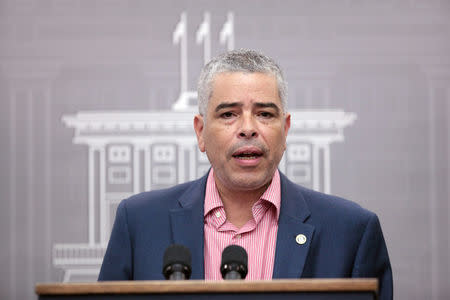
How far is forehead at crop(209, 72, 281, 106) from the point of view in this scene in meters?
2.35

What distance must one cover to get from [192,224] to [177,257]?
2.06ft

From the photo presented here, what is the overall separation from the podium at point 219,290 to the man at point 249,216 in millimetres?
592

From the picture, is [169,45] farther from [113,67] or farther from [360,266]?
[360,266]

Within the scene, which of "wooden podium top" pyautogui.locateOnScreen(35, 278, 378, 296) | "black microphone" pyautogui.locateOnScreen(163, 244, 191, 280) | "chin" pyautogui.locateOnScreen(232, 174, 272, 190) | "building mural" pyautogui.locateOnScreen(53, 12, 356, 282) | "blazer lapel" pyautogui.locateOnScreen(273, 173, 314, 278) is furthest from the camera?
"building mural" pyautogui.locateOnScreen(53, 12, 356, 282)

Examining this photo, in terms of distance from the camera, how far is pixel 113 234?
2.48 meters

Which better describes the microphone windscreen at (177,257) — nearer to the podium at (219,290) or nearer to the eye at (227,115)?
the podium at (219,290)

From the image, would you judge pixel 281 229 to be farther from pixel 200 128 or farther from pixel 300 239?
pixel 200 128

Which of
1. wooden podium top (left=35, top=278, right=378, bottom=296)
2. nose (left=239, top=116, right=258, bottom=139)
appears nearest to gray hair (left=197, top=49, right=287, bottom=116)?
nose (left=239, top=116, right=258, bottom=139)

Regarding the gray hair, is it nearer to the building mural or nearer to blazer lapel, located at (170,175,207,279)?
blazer lapel, located at (170,175,207,279)

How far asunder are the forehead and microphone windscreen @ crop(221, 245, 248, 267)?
0.67 m

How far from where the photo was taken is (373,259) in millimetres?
2361

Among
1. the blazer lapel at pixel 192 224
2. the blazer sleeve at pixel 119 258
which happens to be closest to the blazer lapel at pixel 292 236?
the blazer lapel at pixel 192 224

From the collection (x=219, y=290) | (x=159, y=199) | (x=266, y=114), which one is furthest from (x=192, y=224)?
(x=219, y=290)

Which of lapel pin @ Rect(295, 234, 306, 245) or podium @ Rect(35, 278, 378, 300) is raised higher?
lapel pin @ Rect(295, 234, 306, 245)
